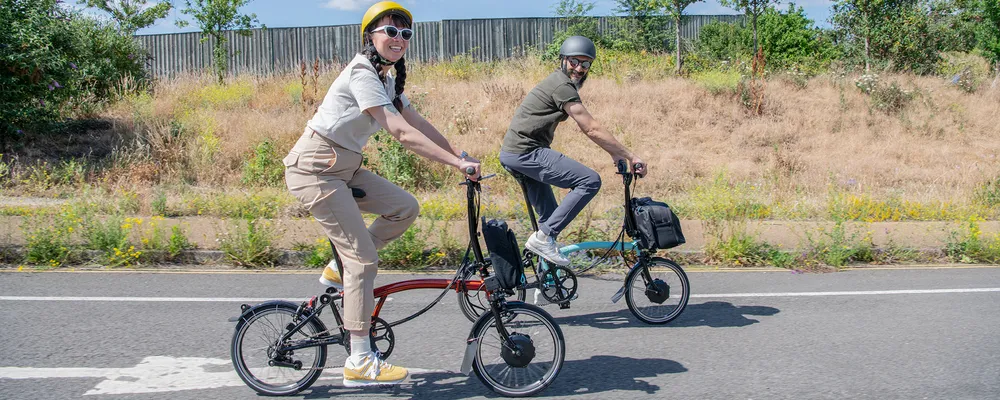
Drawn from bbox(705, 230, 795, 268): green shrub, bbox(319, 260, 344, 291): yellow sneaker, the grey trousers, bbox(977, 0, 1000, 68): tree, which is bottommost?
bbox(705, 230, 795, 268): green shrub

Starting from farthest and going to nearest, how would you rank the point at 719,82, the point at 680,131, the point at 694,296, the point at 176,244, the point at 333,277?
Answer: the point at 719,82
the point at 680,131
the point at 176,244
the point at 694,296
the point at 333,277

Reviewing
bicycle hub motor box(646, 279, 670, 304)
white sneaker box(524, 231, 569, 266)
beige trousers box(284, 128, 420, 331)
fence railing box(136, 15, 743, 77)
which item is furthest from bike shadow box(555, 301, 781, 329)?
fence railing box(136, 15, 743, 77)


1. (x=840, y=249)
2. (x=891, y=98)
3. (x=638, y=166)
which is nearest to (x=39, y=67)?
(x=638, y=166)

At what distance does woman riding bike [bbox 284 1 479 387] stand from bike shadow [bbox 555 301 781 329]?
6.86 feet

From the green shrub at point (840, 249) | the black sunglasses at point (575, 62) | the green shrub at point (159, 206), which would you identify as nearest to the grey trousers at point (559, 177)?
the black sunglasses at point (575, 62)

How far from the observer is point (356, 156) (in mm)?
4215

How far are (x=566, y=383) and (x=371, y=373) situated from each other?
1166 mm

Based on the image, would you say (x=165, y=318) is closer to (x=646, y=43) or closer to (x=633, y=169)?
(x=633, y=169)

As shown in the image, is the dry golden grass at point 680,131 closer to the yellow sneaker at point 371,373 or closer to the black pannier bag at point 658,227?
the black pannier bag at point 658,227

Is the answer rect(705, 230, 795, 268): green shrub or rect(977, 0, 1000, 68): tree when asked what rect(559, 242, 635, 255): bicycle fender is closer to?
rect(705, 230, 795, 268): green shrub

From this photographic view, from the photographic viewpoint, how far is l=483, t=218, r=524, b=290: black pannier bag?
4.34 metres

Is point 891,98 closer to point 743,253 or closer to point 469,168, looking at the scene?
point 743,253

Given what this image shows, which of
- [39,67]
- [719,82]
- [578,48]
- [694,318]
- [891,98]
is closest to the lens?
[578,48]

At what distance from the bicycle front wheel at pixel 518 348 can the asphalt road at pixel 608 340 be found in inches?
5.7
